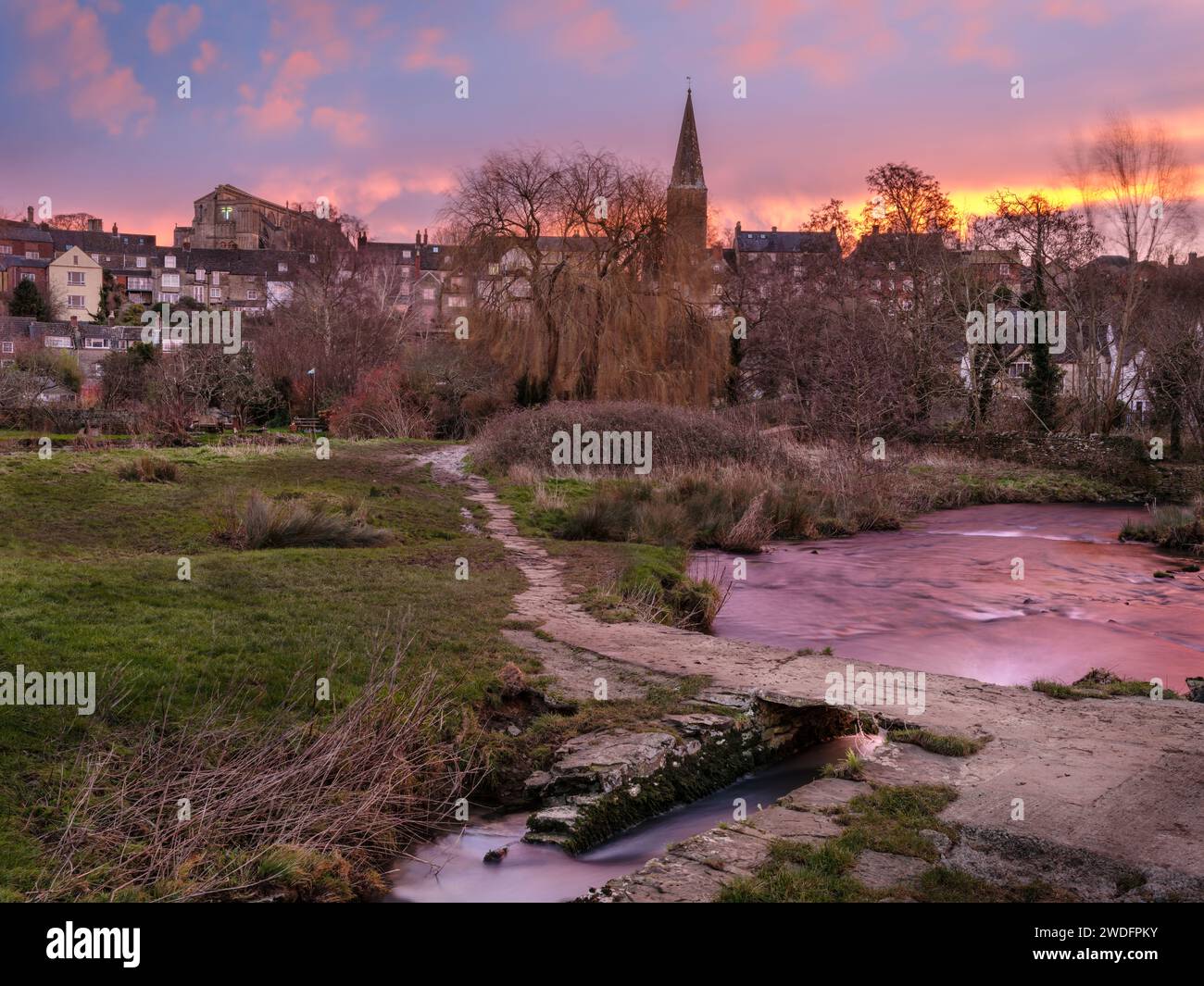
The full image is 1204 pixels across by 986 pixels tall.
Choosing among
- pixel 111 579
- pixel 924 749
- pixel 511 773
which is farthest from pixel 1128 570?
pixel 111 579

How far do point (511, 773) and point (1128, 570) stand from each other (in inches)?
672

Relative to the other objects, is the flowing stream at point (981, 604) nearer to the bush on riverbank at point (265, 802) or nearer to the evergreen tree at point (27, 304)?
the bush on riverbank at point (265, 802)

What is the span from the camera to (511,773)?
25.6 ft

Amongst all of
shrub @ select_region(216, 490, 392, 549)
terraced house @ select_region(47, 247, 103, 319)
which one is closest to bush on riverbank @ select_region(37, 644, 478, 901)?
shrub @ select_region(216, 490, 392, 549)

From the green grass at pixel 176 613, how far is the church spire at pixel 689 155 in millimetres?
49633

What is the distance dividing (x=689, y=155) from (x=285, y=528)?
53167 millimetres

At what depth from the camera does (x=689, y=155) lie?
62.5 metres

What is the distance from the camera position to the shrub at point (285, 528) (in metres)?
14.5

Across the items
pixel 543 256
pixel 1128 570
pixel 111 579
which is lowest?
pixel 1128 570

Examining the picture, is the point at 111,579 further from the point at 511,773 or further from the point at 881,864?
the point at 881,864

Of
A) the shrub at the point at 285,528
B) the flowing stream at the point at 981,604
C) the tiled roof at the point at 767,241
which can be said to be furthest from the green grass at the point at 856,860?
the tiled roof at the point at 767,241

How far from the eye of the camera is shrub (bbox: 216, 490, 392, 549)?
14.5m

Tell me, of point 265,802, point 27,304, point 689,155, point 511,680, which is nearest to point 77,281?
point 27,304
